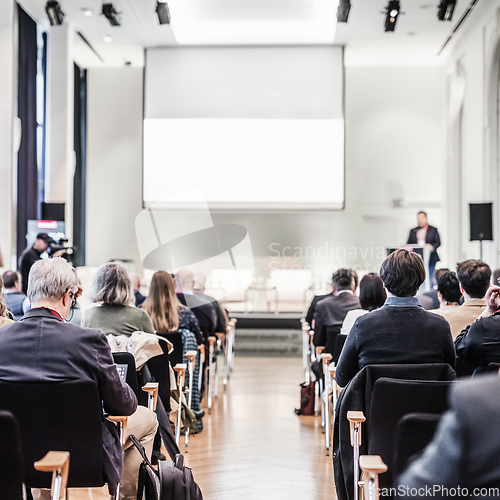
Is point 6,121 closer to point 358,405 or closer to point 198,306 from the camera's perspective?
point 198,306

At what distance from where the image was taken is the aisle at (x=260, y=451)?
3145 millimetres

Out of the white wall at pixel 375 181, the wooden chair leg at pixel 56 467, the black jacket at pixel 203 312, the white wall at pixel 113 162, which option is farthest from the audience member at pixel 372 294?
the white wall at pixel 113 162

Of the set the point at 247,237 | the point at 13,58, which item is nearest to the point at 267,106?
the point at 247,237

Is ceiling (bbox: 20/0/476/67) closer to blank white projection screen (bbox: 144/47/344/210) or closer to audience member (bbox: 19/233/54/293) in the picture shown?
blank white projection screen (bbox: 144/47/344/210)

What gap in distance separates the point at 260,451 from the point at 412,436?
240 centimetres

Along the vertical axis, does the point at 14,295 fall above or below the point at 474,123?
below

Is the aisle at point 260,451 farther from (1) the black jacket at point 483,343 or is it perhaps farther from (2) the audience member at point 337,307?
(1) the black jacket at point 483,343

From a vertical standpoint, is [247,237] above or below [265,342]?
above

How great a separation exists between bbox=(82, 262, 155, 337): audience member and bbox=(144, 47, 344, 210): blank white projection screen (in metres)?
7.36

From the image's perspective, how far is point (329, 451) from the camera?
3.80 meters

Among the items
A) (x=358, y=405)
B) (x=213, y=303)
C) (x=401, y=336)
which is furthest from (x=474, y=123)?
(x=358, y=405)

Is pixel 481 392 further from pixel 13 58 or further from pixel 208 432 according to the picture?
pixel 13 58

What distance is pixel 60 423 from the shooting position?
1.93m

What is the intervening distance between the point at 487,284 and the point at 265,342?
5.53 meters
